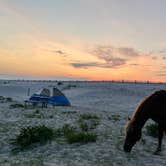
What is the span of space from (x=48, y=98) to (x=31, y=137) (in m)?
17.1

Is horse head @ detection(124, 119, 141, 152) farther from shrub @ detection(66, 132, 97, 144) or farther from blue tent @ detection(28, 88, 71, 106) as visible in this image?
blue tent @ detection(28, 88, 71, 106)

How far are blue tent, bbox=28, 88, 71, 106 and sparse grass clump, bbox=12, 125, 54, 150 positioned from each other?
16095 millimetres

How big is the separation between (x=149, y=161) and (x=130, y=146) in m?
0.75

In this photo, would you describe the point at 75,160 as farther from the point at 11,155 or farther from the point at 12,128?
the point at 12,128

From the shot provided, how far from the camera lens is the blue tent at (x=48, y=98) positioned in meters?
28.4

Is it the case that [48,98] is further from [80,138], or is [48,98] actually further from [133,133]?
[133,133]

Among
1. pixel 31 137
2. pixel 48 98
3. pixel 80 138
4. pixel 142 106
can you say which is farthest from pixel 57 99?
pixel 142 106

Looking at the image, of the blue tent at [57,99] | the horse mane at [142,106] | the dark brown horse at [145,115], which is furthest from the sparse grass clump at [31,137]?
the blue tent at [57,99]

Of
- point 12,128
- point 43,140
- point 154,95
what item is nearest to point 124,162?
point 154,95

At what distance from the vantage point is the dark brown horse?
10086 mm

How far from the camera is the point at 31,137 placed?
11.8 meters

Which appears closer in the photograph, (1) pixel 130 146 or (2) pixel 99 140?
(1) pixel 130 146

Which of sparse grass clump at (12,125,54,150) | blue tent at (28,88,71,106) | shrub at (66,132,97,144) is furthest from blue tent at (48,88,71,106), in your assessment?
shrub at (66,132,97,144)

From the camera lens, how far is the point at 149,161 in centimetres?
989
